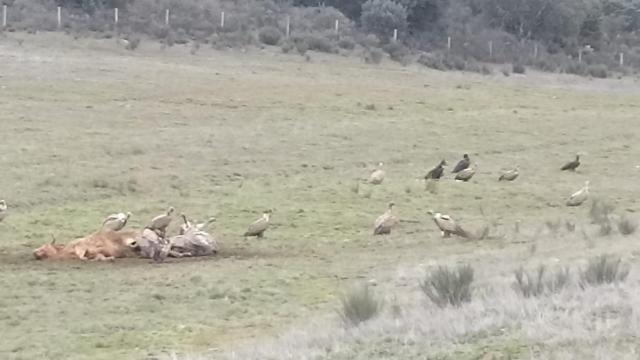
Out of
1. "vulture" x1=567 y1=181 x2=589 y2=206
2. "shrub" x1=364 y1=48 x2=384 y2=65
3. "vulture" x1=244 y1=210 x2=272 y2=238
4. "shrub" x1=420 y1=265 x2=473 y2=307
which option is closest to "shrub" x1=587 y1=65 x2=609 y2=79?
"shrub" x1=364 y1=48 x2=384 y2=65

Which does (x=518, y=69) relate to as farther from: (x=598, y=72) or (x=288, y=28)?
(x=288, y=28)

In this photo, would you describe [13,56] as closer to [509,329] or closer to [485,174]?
[485,174]

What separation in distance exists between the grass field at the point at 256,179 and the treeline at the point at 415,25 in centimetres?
649

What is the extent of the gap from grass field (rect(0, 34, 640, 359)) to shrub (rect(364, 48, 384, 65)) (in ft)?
11.9

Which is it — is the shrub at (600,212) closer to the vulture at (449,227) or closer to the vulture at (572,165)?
the vulture at (449,227)

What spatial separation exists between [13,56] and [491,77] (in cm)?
2020

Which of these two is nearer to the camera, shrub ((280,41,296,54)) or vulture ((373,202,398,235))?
vulture ((373,202,398,235))

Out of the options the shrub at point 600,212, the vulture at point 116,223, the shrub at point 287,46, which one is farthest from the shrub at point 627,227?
the shrub at point 287,46

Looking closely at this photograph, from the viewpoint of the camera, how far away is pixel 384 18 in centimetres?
6269

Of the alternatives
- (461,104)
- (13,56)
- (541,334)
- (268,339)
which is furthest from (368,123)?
(541,334)

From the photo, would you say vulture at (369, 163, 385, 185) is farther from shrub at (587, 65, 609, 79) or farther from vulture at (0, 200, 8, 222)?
shrub at (587, 65, 609, 79)

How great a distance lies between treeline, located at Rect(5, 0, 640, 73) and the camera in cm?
5484

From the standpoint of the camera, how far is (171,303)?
47.9ft

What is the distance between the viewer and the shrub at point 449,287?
476 inches
